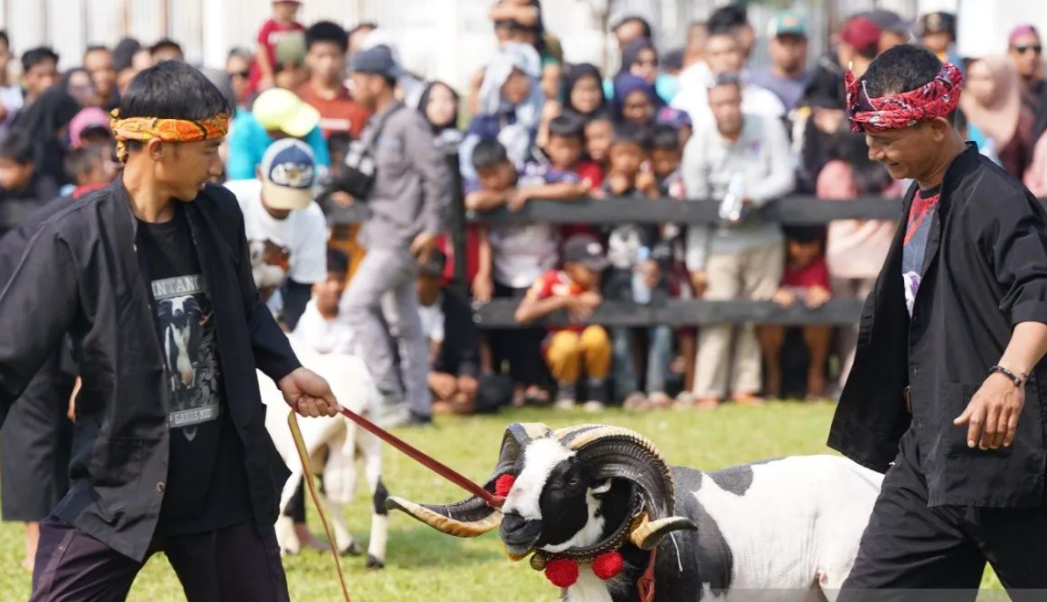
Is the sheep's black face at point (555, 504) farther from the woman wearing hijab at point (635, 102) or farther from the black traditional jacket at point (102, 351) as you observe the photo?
the woman wearing hijab at point (635, 102)

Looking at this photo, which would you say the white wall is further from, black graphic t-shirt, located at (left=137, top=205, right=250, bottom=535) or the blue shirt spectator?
black graphic t-shirt, located at (left=137, top=205, right=250, bottom=535)

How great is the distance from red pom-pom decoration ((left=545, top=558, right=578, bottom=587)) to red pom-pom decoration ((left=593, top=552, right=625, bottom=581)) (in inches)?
2.6

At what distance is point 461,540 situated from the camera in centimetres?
883

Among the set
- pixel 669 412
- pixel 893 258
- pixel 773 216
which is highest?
pixel 893 258

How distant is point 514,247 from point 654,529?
8.14 meters

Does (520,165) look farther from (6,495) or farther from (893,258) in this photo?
(893,258)

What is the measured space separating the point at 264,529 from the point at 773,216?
844cm

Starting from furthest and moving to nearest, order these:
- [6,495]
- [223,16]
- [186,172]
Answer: [223,16] < [6,495] < [186,172]

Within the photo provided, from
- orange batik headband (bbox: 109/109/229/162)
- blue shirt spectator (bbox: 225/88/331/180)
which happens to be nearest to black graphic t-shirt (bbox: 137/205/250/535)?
orange batik headband (bbox: 109/109/229/162)

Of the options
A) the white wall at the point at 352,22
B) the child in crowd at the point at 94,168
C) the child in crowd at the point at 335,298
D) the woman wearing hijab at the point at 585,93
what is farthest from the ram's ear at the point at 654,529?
the white wall at the point at 352,22

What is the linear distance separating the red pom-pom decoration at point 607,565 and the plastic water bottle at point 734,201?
7.75 meters

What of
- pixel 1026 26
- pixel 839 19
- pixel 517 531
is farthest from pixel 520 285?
pixel 839 19

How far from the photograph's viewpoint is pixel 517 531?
5.14 m

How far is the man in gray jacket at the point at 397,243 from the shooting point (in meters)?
12.2
